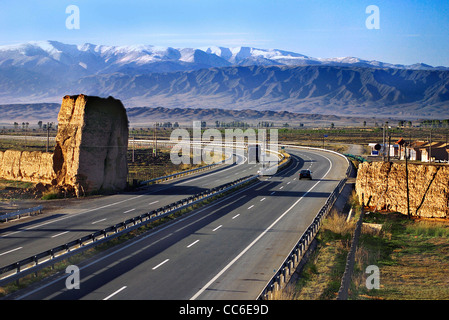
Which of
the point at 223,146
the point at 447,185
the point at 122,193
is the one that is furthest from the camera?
the point at 223,146

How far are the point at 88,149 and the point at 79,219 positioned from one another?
10.8 metres

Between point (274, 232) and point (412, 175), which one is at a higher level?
point (412, 175)

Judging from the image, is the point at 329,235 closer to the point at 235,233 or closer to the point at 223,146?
the point at 235,233

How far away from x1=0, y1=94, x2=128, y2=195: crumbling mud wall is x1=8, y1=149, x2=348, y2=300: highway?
499cm

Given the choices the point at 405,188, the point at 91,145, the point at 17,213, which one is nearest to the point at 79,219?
the point at 17,213

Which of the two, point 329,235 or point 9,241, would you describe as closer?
point 9,241

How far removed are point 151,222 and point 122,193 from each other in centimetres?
1454

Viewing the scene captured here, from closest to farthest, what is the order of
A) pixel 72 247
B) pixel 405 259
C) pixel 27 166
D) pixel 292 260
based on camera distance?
pixel 292 260
pixel 72 247
pixel 405 259
pixel 27 166

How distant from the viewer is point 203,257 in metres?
22.7

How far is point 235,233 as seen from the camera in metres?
27.8

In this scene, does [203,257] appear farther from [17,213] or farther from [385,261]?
[17,213]

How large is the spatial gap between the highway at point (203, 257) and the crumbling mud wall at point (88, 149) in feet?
16.4
